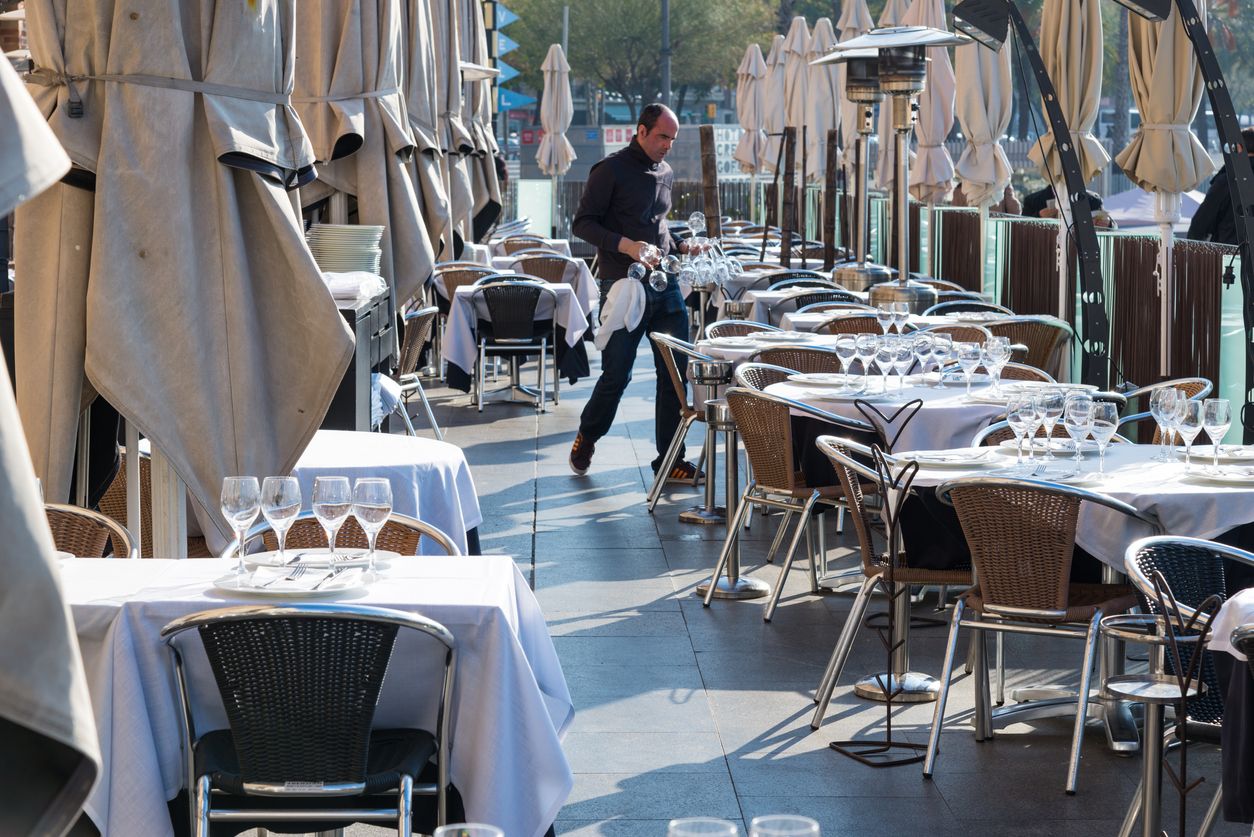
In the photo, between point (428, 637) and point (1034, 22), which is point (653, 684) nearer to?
point (428, 637)

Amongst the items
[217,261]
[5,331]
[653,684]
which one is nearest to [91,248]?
[217,261]

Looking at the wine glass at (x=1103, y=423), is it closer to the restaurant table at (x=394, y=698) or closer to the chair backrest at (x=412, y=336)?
the restaurant table at (x=394, y=698)

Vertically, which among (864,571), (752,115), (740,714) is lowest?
(740,714)

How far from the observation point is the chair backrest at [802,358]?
8.46 metres

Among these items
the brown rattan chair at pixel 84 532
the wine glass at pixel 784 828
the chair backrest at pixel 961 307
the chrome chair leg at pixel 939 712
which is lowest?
the chrome chair leg at pixel 939 712

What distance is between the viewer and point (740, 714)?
569 cm

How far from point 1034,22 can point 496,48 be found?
39.6 meters

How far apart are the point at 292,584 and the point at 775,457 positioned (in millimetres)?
3582

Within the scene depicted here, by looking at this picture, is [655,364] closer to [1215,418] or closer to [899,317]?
[899,317]

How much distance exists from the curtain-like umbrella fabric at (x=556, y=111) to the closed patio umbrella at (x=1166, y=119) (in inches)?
612

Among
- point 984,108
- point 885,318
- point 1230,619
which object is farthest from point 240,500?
point 984,108

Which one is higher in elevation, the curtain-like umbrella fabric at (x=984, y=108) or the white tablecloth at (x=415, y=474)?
the curtain-like umbrella fabric at (x=984, y=108)

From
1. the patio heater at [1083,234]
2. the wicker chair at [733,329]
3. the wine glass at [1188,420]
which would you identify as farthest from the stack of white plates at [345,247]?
the patio heater at [1083,234]

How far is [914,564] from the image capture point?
18.2 feet
